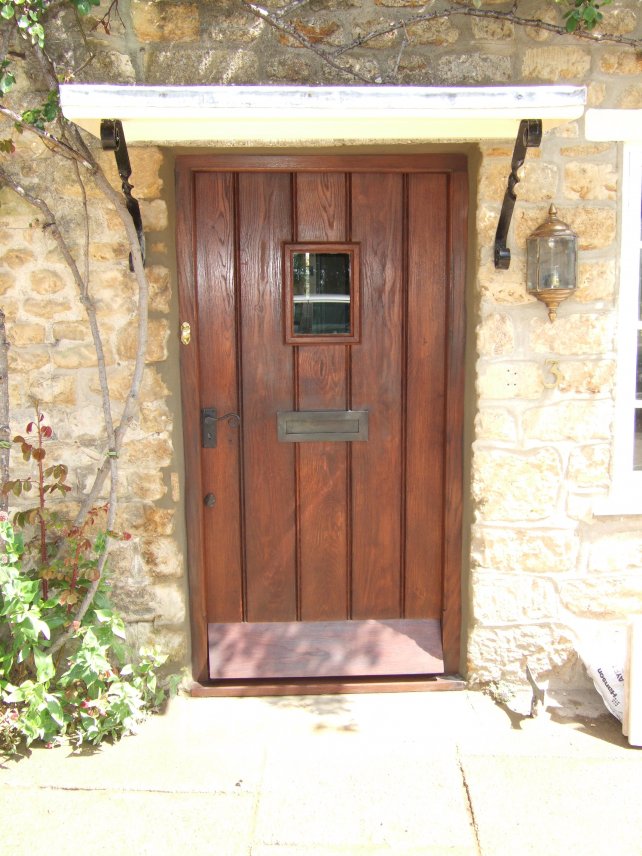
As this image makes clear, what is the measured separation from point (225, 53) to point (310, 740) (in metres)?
2.64

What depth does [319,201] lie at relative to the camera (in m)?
3.02

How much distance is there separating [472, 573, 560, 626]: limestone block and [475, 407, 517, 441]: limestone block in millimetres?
590

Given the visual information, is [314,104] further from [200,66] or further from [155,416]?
[155,416]

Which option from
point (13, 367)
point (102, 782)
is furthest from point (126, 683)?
point (13, 367)

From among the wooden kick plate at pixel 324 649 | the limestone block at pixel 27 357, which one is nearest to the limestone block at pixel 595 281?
the wooden kick plate at pixel 324 649

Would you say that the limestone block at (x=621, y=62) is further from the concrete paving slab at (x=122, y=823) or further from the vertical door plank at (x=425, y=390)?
the concrete paving slab at (x=122, y=823)

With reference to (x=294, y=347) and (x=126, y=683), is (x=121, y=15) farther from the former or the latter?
(x=126, y=683)

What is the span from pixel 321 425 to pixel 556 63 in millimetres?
1690

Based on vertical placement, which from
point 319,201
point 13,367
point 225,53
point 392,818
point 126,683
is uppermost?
point 225,53

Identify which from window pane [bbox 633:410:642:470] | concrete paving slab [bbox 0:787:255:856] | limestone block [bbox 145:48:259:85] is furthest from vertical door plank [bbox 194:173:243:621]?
window pane [bbox 633:410:642:470]

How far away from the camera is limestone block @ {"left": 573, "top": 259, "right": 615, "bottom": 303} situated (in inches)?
114

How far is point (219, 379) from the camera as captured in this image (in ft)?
10.1

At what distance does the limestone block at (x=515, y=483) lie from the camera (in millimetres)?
2986

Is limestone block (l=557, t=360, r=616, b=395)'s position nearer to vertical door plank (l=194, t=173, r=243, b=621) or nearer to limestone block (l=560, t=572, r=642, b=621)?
limestone block (l=560, t=572, r=642, b=621)
